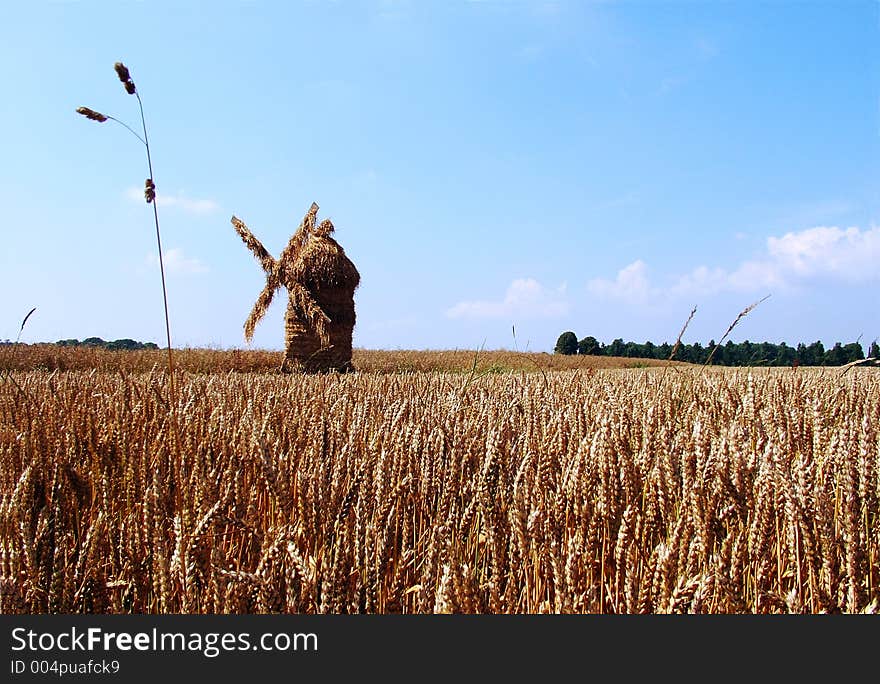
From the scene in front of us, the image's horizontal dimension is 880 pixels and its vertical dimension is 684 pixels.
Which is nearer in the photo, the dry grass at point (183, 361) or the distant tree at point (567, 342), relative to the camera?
the dry grass at point (183, 361)

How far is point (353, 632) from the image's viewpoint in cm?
123

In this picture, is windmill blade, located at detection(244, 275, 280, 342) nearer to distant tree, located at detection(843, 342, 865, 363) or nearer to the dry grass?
the dry grass

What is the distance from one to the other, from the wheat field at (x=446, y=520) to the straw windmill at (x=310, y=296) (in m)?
10.0

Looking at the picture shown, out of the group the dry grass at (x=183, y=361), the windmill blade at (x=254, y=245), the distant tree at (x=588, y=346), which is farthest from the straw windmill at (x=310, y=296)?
the distant tree at (x=588, y=346)

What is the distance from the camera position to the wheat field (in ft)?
4.47

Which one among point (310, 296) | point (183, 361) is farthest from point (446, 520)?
point (183, 361)

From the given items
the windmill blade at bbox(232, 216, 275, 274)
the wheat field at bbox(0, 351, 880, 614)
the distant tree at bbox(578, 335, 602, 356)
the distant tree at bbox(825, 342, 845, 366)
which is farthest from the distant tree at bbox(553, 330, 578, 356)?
the wheat field at bbox(0, 351, 880, 614)

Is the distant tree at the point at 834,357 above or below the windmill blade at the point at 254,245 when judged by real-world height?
below

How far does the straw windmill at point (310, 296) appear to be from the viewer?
44.7 ft

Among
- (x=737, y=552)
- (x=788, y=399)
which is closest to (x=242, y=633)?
(x=737, y=552)

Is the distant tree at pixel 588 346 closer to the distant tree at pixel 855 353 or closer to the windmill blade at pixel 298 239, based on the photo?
the distant tree at pixel 855 353

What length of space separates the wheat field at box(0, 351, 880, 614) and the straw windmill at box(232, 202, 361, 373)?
10.0 m

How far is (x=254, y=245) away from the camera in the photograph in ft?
45.9

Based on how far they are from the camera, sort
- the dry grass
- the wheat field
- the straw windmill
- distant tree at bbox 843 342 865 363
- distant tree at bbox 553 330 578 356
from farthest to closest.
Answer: distant tree at bbox 553 330 578 356, the dry grass, the straw windmill, distant tree at bbox 843 342 865 363, the wheat field
